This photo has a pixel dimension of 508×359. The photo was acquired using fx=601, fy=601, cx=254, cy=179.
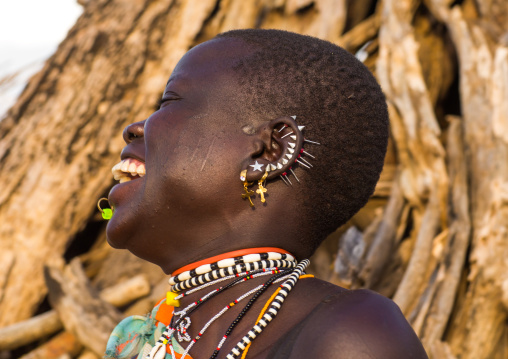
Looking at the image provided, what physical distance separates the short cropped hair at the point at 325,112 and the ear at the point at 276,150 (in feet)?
0.11

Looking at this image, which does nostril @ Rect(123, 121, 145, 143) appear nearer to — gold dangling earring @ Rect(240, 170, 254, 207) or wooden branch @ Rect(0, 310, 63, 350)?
gold dangling earring @ Rect(240, 170, 254, 207)

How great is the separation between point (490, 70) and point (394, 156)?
0.77 meters

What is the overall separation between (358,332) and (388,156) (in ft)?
8.91

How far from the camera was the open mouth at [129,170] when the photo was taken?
1.58 m

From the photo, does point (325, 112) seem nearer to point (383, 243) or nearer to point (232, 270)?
point (232, 270)

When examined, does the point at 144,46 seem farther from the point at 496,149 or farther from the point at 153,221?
the point at 153,221

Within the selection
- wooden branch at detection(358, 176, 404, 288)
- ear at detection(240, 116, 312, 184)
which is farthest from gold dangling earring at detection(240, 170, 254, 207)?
wooden branch at detection(358, 176, 404, 288)

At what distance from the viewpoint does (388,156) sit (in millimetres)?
3754

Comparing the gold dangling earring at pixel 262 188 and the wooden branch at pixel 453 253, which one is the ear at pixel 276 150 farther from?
the wooden branch at pixel 453 253

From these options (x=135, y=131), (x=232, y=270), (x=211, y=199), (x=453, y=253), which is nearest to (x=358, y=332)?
(x=232, y=270)

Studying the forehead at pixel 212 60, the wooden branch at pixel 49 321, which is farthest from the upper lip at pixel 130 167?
the wooden branch at pixel 49 321

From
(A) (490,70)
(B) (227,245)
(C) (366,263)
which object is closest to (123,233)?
(B) (227,245)

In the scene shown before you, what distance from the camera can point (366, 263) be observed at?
302 centimetres

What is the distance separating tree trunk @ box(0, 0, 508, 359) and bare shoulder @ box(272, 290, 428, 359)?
1.49 meters
